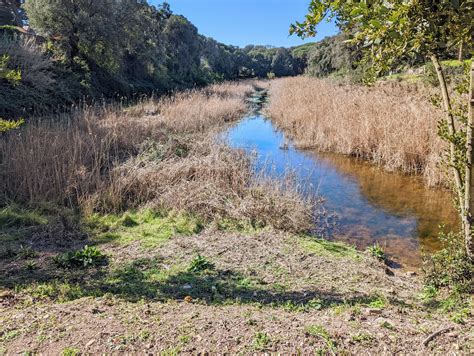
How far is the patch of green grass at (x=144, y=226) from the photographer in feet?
16.2

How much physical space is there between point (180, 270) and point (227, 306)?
1.05 metres

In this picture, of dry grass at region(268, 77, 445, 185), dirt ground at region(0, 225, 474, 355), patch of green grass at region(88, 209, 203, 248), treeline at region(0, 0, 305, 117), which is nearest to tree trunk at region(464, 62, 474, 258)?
dirt ground at region(0, 225, 474, 355)

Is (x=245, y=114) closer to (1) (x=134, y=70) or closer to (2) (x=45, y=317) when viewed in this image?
(1) (x=134, y=70)

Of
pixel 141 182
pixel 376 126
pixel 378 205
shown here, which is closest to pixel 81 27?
pixel 141 182

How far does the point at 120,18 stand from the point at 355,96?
12979mm

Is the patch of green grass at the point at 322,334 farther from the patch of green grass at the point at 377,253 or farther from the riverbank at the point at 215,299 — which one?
the patch of green grass at the point at 377,253

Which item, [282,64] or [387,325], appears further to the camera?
[282,64]

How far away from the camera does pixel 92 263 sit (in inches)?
160

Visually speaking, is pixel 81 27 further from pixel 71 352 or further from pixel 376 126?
pixel 71 352

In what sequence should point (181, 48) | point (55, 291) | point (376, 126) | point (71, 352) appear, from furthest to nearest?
point (181, 48) < point (376, 126) < point (55, 291) < point (71, 352)

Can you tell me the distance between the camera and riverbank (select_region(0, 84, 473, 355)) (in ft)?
8.16

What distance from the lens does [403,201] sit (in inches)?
291

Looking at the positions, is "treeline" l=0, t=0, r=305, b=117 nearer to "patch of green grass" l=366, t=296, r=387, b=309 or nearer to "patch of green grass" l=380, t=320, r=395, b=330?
"patch of green grass" l=366, t=296, r=387, b=309

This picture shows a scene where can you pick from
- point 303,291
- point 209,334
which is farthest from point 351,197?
point 209,334
